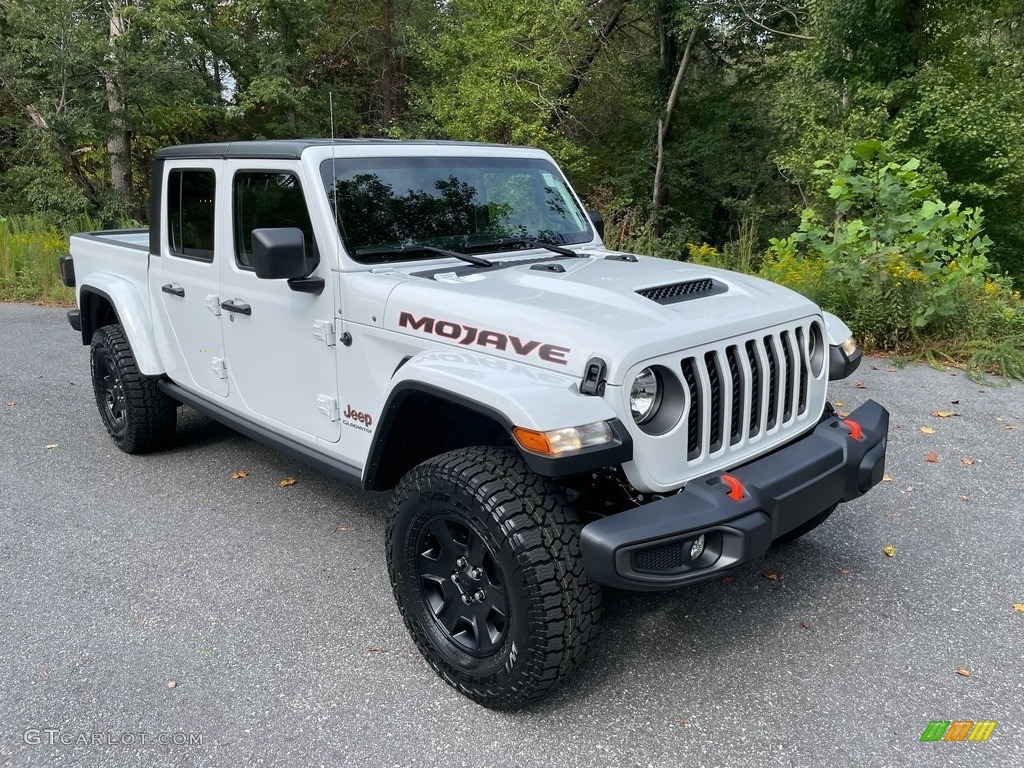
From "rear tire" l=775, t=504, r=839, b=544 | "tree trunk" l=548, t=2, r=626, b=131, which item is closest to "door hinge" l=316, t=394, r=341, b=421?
"rear tire" l=775, t=504, r=839, b=544

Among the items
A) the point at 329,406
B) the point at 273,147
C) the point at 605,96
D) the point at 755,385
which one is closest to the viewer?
the point at 755,385

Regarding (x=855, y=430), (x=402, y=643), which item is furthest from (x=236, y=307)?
(x=855, y=430)

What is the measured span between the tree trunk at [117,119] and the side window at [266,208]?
14204mm

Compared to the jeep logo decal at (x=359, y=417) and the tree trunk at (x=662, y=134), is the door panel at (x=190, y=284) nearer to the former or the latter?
the jeep logo decal at (x=359, y=417)

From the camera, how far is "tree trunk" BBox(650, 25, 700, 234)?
19484mm

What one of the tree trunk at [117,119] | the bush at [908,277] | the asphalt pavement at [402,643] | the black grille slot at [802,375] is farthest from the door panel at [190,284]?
the tree trunk at [117,119]

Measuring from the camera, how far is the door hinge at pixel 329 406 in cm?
327

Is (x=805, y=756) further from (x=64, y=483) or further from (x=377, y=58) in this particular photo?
(x=377, y=58)

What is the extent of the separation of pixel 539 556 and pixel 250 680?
4.12ft

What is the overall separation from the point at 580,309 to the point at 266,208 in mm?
1689

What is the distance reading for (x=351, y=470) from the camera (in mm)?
3199

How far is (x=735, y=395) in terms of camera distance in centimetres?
273

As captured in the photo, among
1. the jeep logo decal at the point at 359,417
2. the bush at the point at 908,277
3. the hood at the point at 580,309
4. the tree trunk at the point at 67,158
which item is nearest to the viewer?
the hood at the point at 580,309

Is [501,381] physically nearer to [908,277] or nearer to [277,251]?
[277,251]
